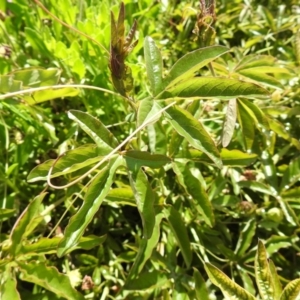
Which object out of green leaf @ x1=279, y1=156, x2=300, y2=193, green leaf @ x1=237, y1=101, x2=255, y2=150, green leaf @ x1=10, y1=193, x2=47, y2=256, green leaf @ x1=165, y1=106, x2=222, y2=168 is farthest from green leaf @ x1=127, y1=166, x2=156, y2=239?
green leaf @ x1=279, y1=156, x2=300, y2=193

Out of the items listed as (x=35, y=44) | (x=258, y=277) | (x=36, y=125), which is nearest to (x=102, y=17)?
(x=35, y=44)

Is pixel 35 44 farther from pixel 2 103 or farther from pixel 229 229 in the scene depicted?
pixel 229 229

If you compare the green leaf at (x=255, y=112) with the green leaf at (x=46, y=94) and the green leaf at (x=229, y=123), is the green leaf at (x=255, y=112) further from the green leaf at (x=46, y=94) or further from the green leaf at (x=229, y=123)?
the green leaf at (x=46, y=94)

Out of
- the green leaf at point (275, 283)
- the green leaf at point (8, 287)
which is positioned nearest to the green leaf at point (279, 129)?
the green leaf at point (275, 283)

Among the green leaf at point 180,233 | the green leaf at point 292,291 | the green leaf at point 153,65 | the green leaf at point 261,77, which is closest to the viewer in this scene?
the green leaf at point 292,291

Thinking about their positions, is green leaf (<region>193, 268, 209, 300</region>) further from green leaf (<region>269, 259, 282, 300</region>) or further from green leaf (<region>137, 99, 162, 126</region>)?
green leaf (<region>137, 99, 162, 126</region>)

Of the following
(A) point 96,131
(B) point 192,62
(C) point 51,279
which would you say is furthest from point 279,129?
(C) point 51,279
